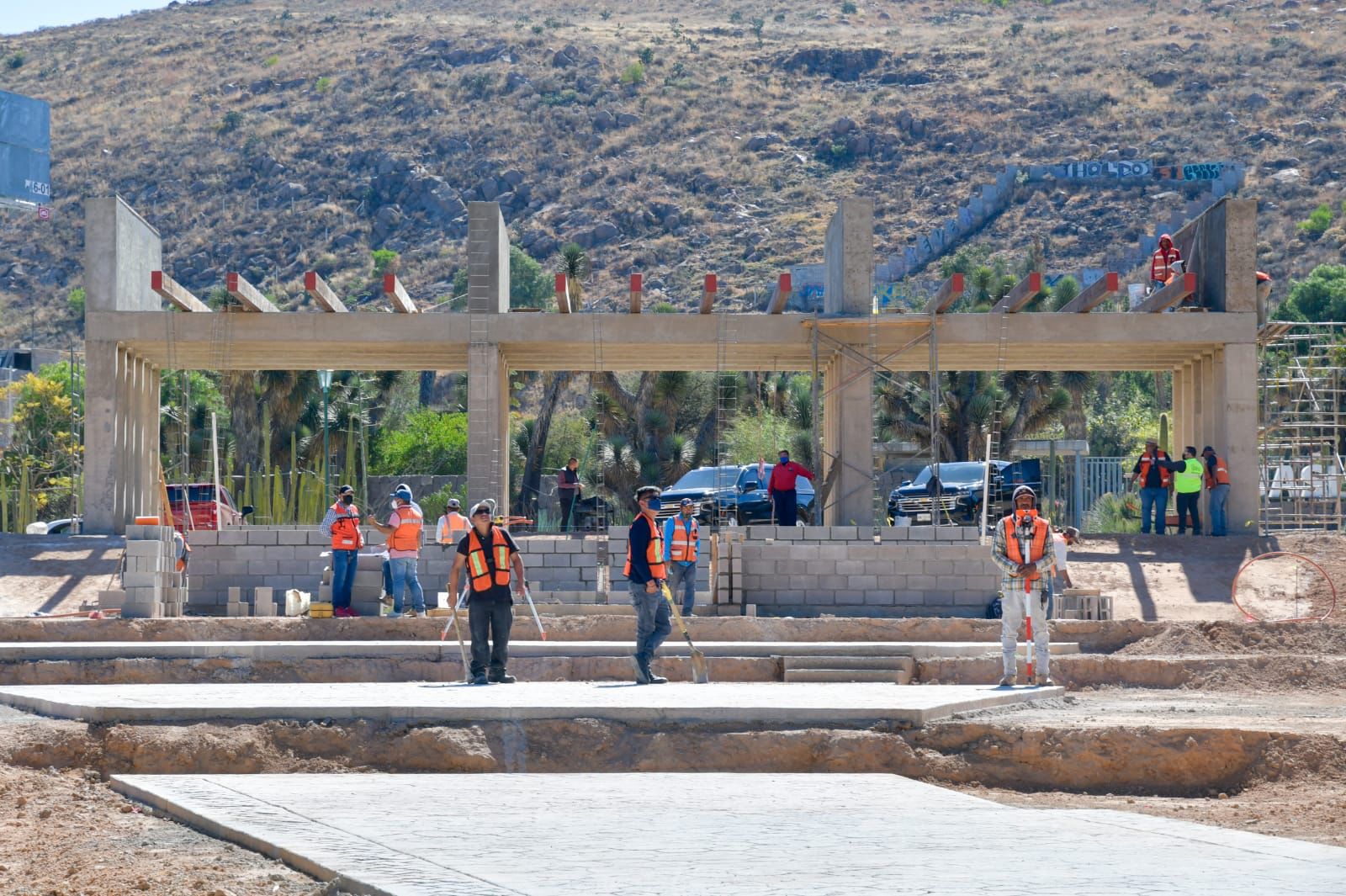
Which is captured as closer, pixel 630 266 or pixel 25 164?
pixel 25 164

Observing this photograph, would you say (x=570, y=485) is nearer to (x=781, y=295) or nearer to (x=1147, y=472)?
(x=781, y=295)

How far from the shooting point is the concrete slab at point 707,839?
7.31 m

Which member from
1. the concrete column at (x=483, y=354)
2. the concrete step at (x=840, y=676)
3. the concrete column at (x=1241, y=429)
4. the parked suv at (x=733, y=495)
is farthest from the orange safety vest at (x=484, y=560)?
the concrete column at (x=1241, y=429)

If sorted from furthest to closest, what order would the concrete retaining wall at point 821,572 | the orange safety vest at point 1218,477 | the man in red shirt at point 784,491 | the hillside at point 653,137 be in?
the hillside at point 653,137 < the orange safety vest at point 1218,477 < the man in red shirt at point 784,491 < the concrete retaining wall at point 821,572

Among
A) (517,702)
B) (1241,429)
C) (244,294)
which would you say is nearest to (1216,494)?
(1241,429)

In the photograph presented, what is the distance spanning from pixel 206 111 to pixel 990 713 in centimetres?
8299

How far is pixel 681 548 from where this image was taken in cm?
1781

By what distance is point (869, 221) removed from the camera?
25.7 meters

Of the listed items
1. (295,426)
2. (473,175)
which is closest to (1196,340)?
(295,426)

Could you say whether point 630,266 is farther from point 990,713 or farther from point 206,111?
point 990,713

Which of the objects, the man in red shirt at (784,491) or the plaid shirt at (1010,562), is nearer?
the plaid shirt at (1010,562)

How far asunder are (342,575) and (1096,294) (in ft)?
42.9

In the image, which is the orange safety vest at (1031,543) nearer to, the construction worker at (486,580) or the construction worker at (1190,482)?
the construction worker at (486,580)

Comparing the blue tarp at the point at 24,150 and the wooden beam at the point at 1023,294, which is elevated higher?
the blue tarp at the point at 24,150
